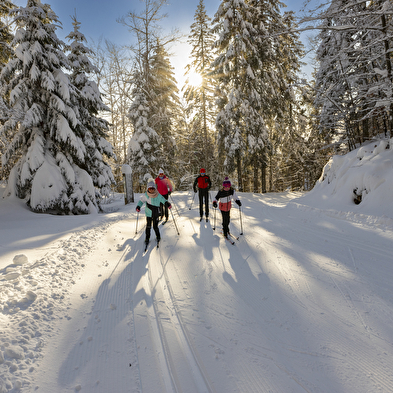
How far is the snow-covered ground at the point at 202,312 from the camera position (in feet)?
7.62

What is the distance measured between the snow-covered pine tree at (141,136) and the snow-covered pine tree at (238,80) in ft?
20.4

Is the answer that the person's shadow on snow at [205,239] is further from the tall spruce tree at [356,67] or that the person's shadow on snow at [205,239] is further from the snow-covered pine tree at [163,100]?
the snow-covered pine tree at [163,100]

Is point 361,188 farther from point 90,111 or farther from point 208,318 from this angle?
point 90,111

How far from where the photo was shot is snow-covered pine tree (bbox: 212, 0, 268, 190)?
15.5m

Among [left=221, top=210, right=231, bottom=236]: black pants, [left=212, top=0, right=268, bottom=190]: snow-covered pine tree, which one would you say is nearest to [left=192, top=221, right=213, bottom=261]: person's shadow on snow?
[left=221, top=210, right=231, bottom=236]: black pants

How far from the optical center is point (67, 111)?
1019 cm

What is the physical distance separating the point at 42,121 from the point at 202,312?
1115cm

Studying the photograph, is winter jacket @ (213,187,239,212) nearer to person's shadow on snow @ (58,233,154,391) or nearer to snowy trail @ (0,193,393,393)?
snowy trail @ (0,193,393,393)

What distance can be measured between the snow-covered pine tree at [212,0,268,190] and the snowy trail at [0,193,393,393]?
1216cm

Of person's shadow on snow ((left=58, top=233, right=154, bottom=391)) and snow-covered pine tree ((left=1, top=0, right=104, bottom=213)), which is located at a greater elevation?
snow-covered pine tree ((left=1, top=0, right=104, bottom=213))

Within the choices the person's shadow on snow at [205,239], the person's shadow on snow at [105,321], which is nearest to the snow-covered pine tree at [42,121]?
the person's shadow on snow at [205,239]

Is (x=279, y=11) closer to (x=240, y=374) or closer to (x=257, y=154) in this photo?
(x=257, y=154)

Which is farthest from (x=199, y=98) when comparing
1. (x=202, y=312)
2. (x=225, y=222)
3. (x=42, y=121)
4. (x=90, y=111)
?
(x=202, y=312)

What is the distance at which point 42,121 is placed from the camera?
10117 millimetres
